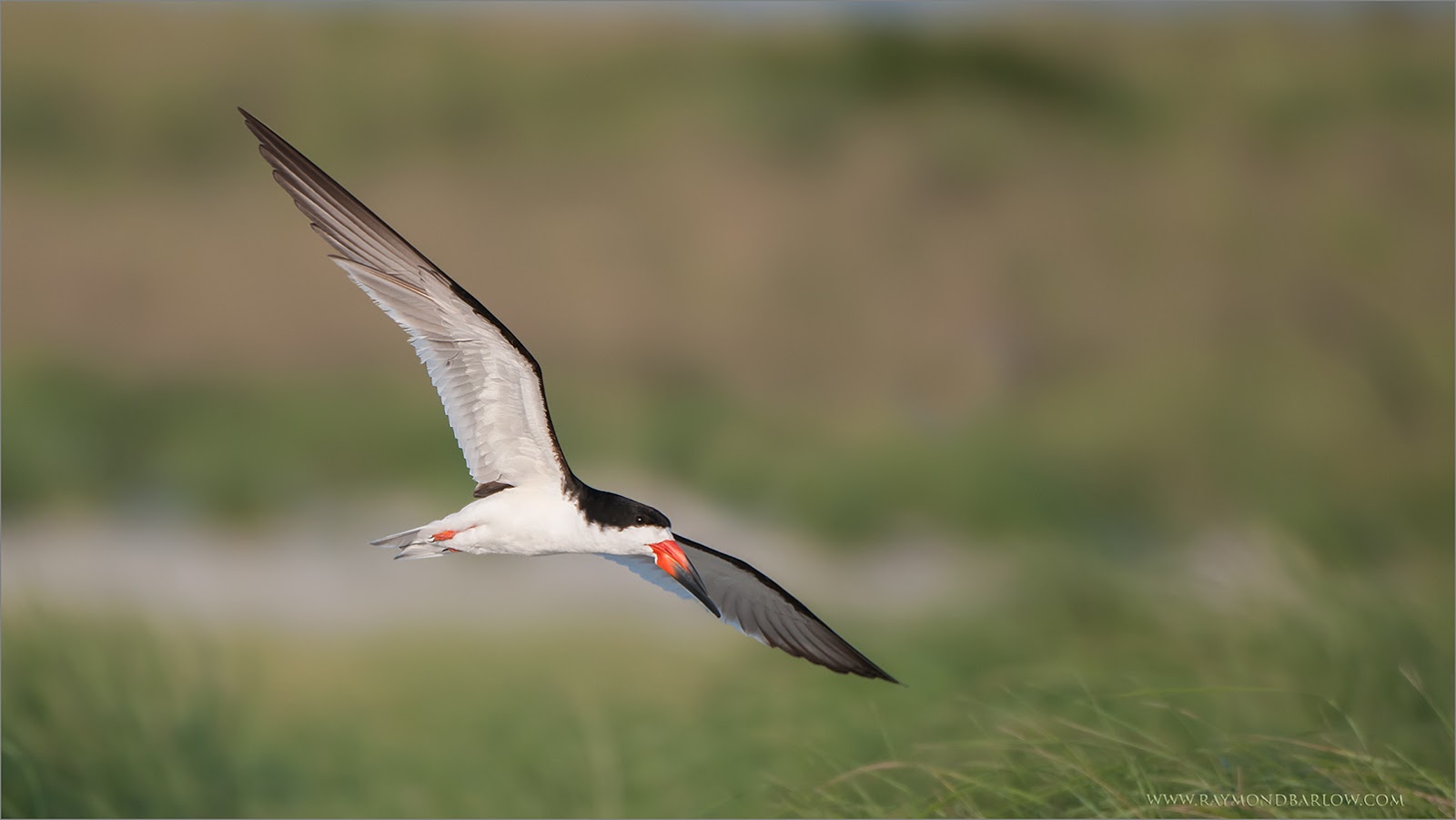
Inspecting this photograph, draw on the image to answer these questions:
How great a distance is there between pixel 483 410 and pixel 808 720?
6.05 m

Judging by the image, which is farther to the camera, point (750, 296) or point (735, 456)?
point (750, 296)

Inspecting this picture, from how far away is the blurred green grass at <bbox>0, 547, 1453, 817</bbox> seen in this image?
5.31 m

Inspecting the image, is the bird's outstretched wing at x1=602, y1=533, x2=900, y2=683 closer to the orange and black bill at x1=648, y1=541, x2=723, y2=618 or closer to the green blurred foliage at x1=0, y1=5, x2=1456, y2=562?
the orange and black bill at x1=648, y1=541, x2=723, y2=618

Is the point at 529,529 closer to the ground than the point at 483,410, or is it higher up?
closer to the ground

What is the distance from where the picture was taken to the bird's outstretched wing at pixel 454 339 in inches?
164

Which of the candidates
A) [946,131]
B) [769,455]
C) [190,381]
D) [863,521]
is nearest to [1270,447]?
[863,521]

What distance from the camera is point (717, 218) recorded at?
2239 centimetres

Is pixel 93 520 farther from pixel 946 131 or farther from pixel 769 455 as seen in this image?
pixel 946 131

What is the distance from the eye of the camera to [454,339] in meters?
4.27

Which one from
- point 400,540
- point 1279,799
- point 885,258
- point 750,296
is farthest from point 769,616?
point 885,258

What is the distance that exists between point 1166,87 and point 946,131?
375 cm

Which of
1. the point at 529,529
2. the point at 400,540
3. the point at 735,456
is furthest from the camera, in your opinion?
the point at 735,456

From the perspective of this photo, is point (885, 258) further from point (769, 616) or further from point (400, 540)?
point (400, 540)

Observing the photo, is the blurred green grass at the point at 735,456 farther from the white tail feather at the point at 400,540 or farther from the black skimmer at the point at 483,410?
the white tail feather at the point at 400,540
